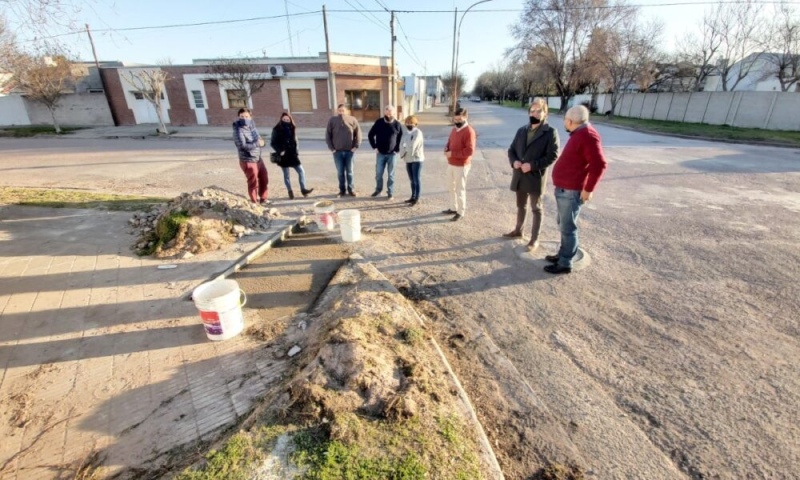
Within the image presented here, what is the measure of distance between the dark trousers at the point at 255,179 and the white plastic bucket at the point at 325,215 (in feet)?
5.92

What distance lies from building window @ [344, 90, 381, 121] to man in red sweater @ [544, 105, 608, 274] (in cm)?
2198

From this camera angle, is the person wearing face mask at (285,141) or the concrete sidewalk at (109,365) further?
the person wearing face mask at (285,141)

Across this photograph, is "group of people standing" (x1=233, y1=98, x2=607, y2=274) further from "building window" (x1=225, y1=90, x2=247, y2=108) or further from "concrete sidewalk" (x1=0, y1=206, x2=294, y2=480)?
"building window" (x1=225, y1=90, x2=247, y2=108)

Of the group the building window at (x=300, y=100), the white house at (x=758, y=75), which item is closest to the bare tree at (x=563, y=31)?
the white house at (x=758, y=75)

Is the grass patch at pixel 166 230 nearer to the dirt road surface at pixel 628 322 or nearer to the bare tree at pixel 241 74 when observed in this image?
the dirt road surface at pixel 628 322

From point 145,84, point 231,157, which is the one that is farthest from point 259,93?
point 231,157

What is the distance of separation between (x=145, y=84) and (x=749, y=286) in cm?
2588

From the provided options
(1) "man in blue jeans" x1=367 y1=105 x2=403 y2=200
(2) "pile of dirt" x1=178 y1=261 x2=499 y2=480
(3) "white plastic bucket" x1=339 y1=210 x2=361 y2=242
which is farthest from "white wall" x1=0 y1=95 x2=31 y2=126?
(2) "pile of dirt" x1=178 y1=261 x2=499 y2=480

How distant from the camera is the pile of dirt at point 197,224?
4.88 metres

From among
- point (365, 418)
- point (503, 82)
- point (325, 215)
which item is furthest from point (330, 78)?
point (503, 82)

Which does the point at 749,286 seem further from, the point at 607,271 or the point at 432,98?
the point at 432,98

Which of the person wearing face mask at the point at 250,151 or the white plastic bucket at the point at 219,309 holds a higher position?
the person wearing face mask at the point at 250,151

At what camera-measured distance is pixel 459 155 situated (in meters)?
6.05

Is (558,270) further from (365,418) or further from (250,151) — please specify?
(250,151)
